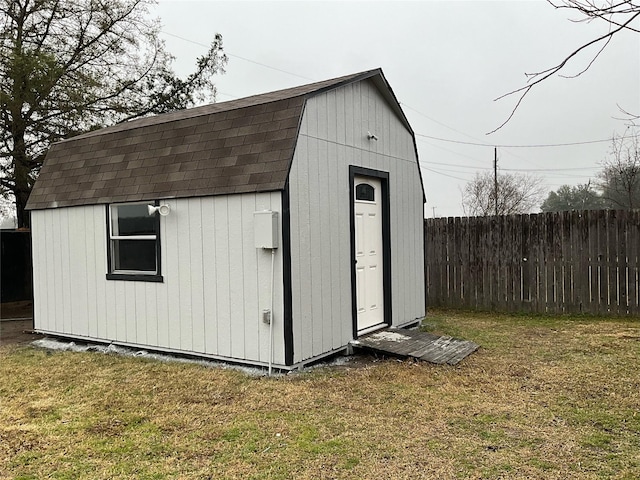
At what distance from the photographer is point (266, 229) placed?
4.89 metres

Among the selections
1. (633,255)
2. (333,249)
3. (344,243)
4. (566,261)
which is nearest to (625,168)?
(633,255)

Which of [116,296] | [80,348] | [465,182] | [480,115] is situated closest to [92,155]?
[116,296]

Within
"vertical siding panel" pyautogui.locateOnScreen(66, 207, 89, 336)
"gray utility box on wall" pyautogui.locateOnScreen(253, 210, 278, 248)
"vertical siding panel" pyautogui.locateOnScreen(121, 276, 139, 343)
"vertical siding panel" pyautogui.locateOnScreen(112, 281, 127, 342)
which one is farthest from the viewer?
"vertical siding panel" pyautogui.locateOnScreen(66, 207, 89, 336)

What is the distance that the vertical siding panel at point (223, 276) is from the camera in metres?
5.36

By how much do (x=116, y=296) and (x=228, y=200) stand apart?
2282 millimetres

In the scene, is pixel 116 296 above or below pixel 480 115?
below

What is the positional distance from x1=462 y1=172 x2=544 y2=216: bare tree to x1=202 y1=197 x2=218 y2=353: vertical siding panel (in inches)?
684

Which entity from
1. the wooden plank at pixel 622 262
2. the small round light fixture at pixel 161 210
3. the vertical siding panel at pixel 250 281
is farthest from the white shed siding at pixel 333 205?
the wooden plank at pixel 622 262

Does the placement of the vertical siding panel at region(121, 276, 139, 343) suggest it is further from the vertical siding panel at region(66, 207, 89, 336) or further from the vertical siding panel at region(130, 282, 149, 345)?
the vertical siding panel at region(66, 207, 89, 336)

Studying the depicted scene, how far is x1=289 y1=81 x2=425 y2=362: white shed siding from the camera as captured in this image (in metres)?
5.13

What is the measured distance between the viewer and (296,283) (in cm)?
504

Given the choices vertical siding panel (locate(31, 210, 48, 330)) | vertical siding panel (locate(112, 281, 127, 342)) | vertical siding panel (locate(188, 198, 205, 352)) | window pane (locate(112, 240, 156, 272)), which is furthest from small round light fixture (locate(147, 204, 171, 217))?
vertical siding panel (locate(31, 210, 48, 330))

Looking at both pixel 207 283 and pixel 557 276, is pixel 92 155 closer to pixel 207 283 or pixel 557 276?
pixel 207 283

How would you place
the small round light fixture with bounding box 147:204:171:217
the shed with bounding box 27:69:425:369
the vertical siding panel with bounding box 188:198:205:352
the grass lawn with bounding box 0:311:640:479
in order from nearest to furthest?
the grass lawn with bounding box 0:311:640:479 < the shed with bounding box 27:69:425:369 < the vertical siding panel with bounding box 188:198:205:352 < the small round light fixture with bounding box 147:204:171:217
